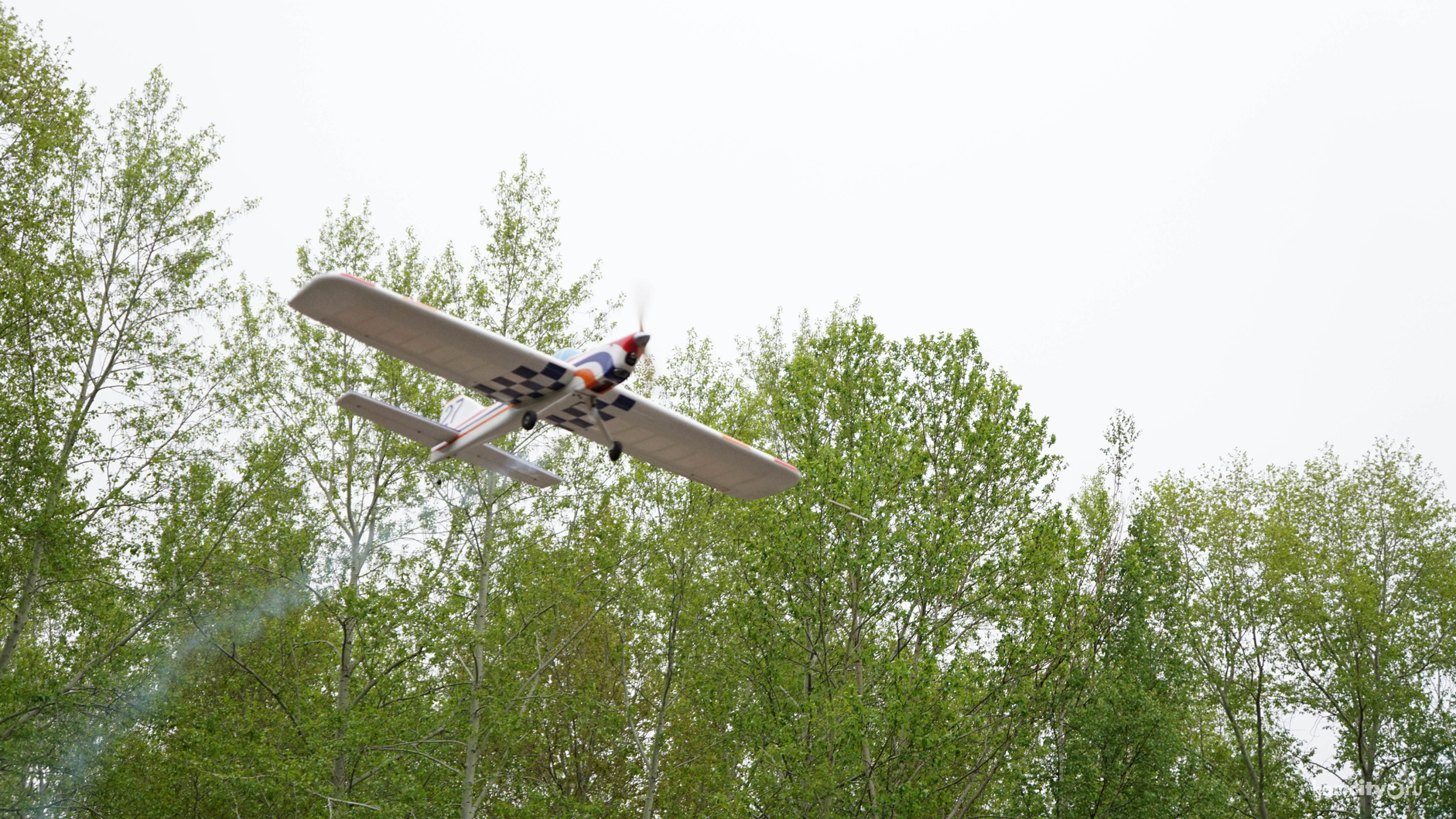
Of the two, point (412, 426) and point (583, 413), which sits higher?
point (583, 413)

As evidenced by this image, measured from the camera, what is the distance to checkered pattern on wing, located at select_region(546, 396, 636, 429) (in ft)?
41.0

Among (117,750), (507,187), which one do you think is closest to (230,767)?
(117,750)

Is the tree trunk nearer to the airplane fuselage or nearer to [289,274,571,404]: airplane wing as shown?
the airplane fuselage

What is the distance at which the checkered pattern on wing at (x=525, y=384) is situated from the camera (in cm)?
1166

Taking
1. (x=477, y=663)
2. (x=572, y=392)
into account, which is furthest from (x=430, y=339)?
(x=477, y=663)

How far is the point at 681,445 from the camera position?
1359 cm

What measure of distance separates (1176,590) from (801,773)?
1239 centimetres

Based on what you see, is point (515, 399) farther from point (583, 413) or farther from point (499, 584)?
point (499, 584)

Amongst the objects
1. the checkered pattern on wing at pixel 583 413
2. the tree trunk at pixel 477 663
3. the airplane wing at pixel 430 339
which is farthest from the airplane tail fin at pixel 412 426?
the tree trunk at pixel 477 663

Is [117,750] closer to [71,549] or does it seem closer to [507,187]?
[71,549]

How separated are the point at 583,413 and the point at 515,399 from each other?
0.89m

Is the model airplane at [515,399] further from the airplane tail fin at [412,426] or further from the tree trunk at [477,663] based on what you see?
the tree trunk at [477,663]

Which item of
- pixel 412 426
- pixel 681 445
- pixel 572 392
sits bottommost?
pixel 412 426

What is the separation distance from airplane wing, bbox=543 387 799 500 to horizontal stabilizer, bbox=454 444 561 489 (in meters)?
1.22
